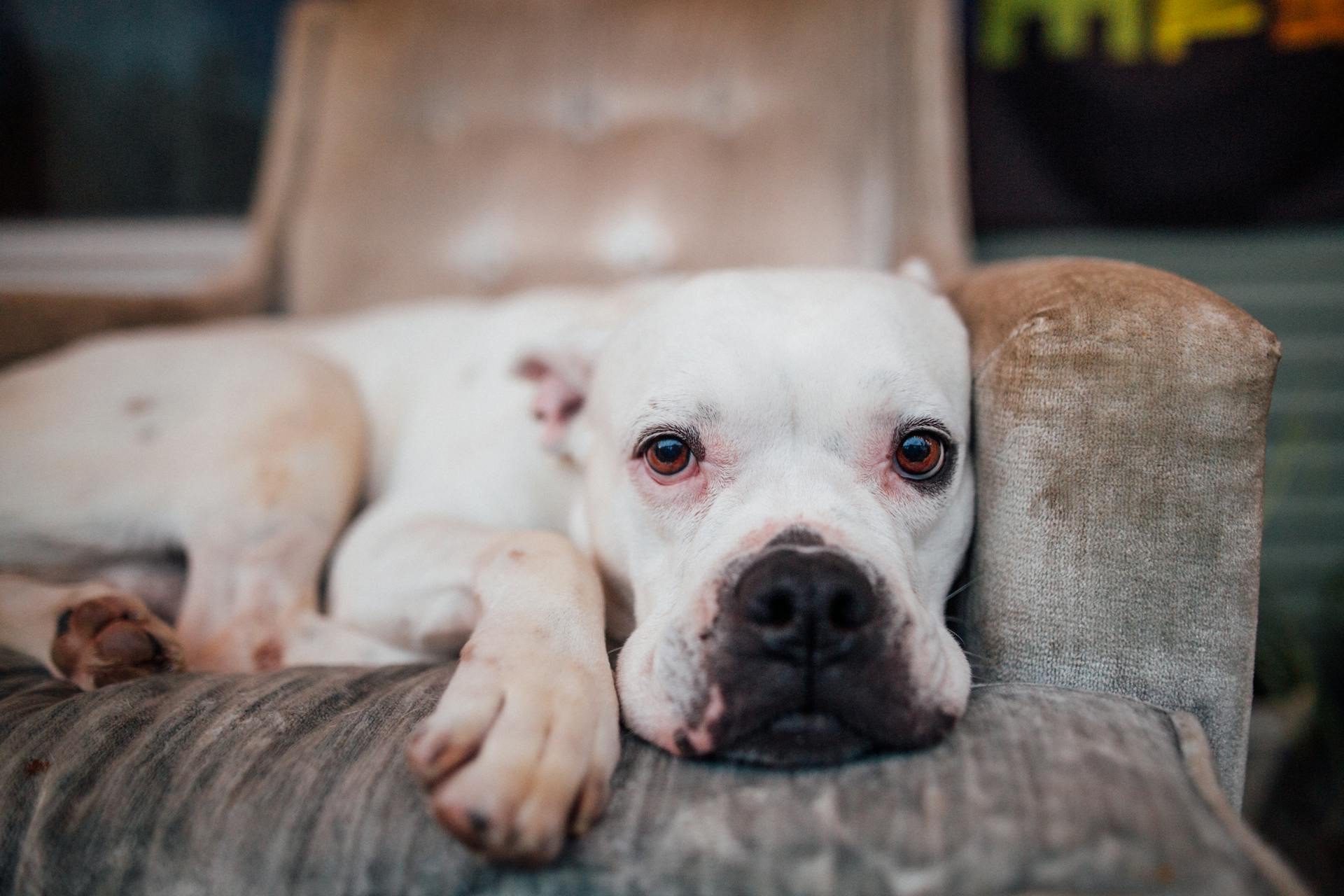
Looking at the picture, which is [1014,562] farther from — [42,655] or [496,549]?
[42,655]

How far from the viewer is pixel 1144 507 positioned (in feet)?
2.87

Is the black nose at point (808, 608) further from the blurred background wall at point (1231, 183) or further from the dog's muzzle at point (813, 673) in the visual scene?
the blurred background wall at point (1231, 183)

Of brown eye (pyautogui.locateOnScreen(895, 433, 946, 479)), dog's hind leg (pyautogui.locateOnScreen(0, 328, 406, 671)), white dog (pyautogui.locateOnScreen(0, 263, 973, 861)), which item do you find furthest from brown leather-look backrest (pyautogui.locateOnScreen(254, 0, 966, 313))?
brown eye (pyautogui.locateOnScreen(895, 433, 946, 479))

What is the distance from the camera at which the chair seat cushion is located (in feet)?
2.05

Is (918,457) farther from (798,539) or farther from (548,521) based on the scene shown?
(548,521)

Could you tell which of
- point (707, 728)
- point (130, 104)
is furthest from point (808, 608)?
point (130, 104)

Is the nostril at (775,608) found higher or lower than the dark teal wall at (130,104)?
lower

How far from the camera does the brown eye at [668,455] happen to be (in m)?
1.07

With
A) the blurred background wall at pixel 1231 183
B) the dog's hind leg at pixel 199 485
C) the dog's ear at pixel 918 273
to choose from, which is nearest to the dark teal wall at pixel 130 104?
the dog's hind leg at pixel 199 485

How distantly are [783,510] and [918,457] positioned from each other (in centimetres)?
22

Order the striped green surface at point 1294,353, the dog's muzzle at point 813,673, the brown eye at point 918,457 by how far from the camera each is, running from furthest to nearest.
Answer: the striped green surface at point 1294,353, the brown eye at point 918,457, the dog's muzzle at point 813,673

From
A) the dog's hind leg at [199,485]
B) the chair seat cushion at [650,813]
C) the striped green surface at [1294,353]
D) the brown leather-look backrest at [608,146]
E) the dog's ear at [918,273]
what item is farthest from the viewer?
the striped green surface at [1294,353]

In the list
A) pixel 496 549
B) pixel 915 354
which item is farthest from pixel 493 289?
pixel 915 354

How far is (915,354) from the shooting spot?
3.47 feet
